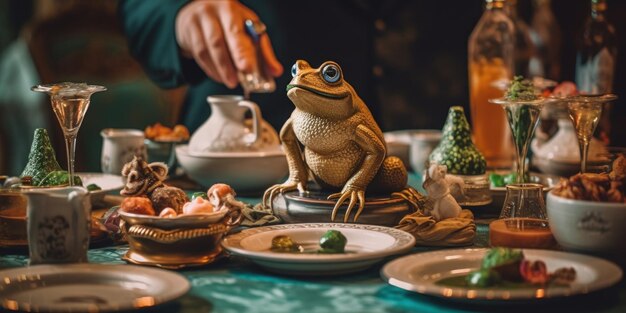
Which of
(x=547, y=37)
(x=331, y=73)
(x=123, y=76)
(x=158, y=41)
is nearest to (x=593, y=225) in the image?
(x=331, y=73)

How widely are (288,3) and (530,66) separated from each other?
43.2 inches

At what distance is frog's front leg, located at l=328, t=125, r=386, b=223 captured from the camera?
151cm

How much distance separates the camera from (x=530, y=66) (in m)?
3.86

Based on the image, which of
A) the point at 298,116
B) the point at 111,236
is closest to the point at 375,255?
the point at 298,116

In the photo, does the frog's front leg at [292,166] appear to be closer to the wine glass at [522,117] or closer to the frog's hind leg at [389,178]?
the frog's hind leg at [389,178]

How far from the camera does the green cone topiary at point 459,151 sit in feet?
5.97

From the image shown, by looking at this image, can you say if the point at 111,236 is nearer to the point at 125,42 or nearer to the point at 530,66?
the point at 125,42

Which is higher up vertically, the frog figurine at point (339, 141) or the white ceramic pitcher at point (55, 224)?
the frog figurine at point (339, 141)

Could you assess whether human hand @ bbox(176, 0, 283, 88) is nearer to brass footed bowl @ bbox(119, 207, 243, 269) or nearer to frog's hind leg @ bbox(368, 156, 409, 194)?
frog's hind leg @ bbox(368, 156, 409, 194)

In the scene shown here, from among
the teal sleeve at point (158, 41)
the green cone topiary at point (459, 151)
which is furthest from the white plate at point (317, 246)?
the teal sleeve at point (158, 41)

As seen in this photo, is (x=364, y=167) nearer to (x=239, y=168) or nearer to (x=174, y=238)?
(x=174, y=238)

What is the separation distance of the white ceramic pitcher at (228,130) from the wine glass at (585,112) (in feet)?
2.23

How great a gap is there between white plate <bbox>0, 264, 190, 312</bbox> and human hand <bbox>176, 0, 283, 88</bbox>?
1213mm

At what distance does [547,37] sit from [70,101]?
10.5 ft
